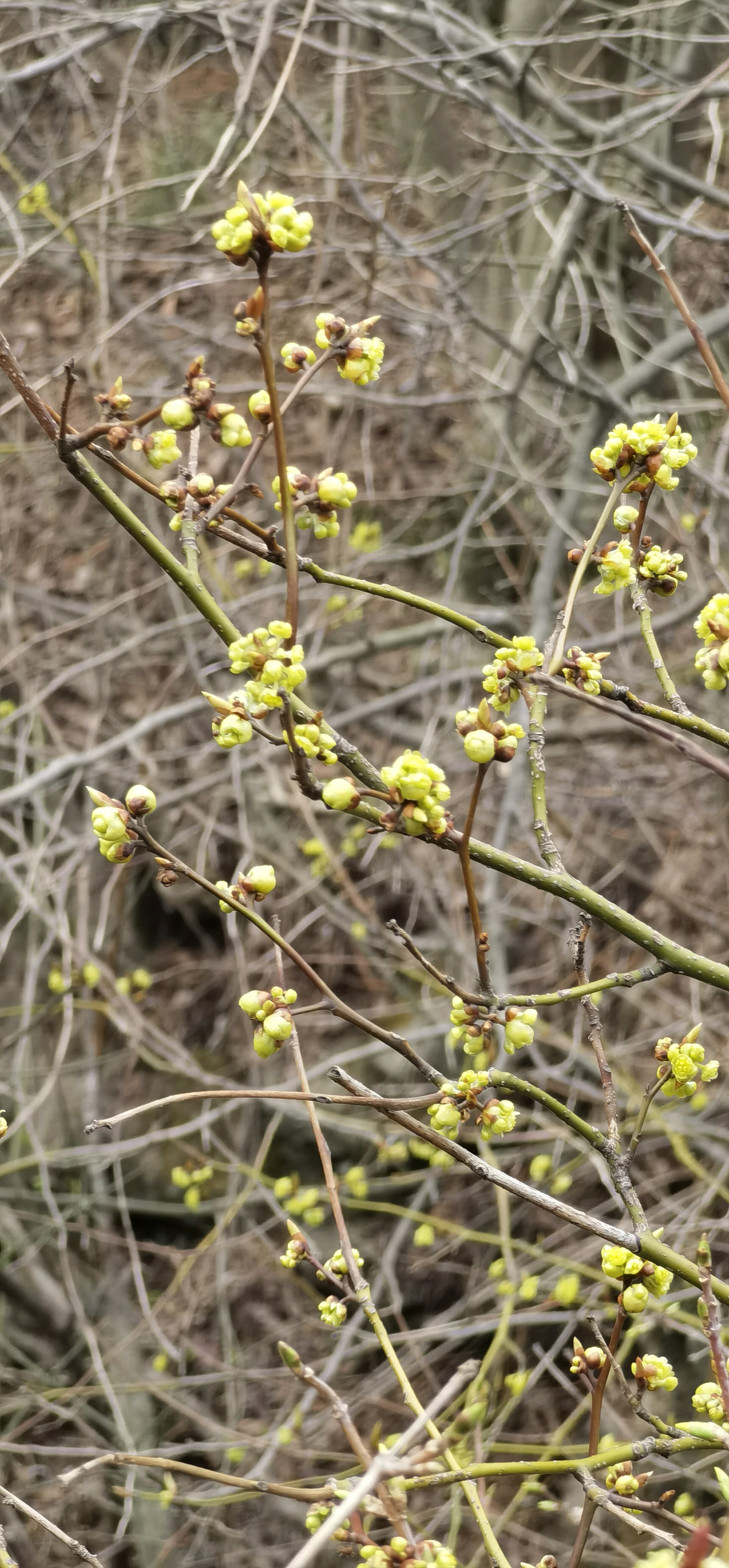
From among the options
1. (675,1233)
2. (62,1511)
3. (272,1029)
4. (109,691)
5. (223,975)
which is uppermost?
(272,1029)

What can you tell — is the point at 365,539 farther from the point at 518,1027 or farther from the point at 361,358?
the point at 518,1027

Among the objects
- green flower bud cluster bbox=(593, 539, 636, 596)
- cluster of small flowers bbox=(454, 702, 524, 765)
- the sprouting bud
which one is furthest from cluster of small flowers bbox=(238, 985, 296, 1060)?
green flower bud cluster bbox=(593, 539, 636, 596)

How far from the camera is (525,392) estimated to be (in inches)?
172

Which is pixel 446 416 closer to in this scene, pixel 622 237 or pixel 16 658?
pixel 622 237

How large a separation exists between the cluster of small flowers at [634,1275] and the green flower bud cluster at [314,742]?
0.56 m

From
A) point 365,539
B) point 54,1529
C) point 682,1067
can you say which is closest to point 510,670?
point 682,1067

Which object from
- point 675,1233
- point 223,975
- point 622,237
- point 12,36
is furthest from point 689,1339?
point 12,36

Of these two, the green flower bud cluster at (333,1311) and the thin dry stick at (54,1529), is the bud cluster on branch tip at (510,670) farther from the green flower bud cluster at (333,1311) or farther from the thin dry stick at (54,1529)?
the thin dry stick at (54,1529)

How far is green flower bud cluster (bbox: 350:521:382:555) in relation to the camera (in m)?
4.02

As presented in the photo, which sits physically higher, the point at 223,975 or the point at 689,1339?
the point at 223,975

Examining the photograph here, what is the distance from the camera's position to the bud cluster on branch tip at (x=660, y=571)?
1.17 m

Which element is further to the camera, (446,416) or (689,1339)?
(446,416)

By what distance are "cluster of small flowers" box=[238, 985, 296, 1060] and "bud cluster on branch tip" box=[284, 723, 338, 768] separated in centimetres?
24

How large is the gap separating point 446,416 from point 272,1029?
4355 mm
